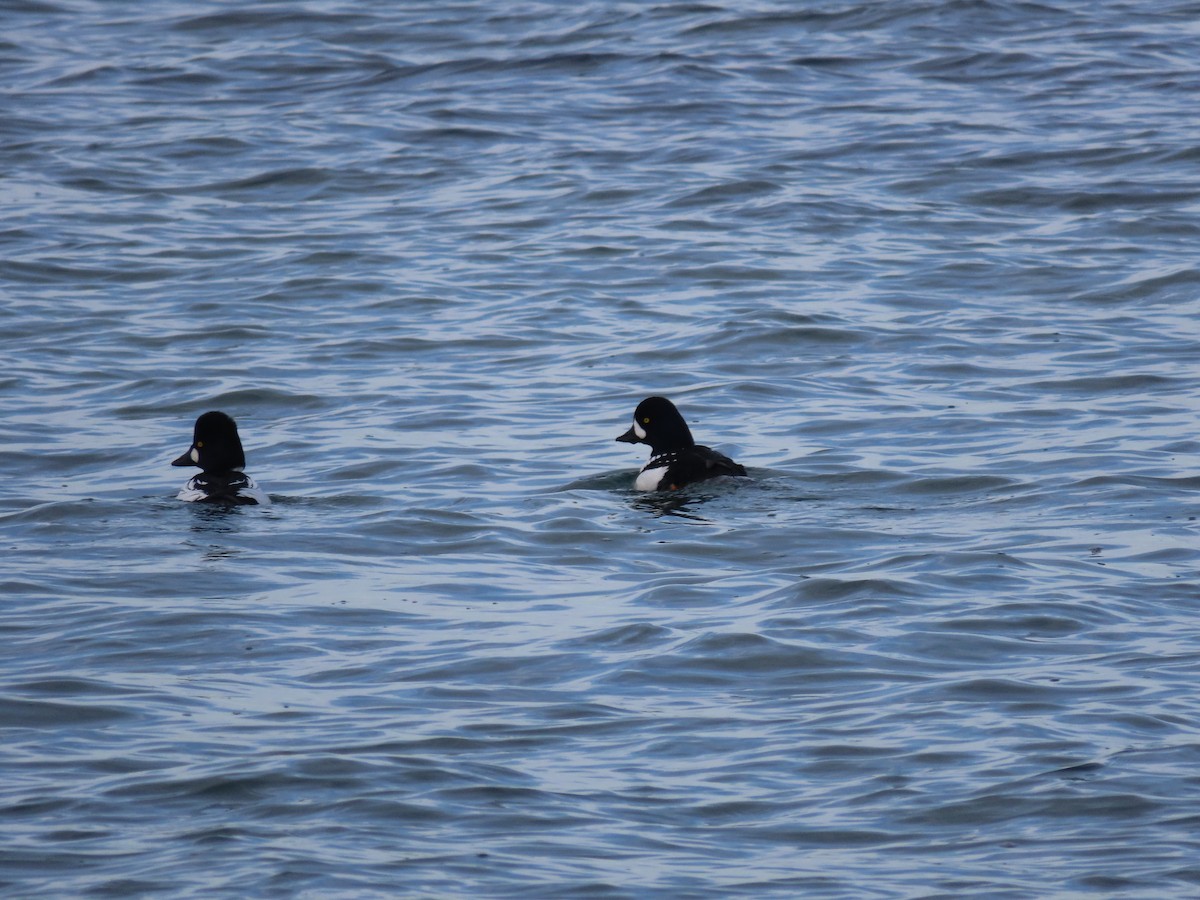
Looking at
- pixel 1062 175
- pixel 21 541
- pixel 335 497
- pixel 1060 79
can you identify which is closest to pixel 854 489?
pixel 335 497

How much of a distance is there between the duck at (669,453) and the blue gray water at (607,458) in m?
0.12

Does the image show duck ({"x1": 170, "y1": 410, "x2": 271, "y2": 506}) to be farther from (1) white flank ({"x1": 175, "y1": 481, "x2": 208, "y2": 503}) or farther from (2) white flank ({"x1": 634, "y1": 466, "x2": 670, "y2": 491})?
Answer: (2) white flank ({"x1": 634, "y1": 466, "x2": 670, "y2": 491})

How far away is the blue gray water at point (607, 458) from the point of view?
20.7 ft

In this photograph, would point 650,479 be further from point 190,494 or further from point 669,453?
point 190,494

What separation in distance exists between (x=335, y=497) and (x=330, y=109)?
530 inches

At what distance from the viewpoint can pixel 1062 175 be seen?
19.8 meters

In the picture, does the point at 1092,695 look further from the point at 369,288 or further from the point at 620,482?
the point at 369,288

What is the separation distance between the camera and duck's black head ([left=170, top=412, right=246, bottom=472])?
11.5 meters

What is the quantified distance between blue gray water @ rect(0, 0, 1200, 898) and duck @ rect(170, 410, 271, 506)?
0.17 m

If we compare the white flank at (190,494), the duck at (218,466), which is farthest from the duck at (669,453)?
the white flank at (190,494)

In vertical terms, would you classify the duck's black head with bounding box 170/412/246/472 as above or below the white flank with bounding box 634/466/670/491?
above

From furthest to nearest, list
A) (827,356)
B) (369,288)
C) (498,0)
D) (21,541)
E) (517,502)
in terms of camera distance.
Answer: (498,0), (369,288), (827,356), (517,502), (21,541)

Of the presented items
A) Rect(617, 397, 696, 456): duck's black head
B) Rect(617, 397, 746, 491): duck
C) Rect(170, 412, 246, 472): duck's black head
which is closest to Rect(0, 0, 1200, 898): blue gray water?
Rect(617, 397, 746, 491): duck

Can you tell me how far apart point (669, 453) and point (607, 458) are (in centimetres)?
77
